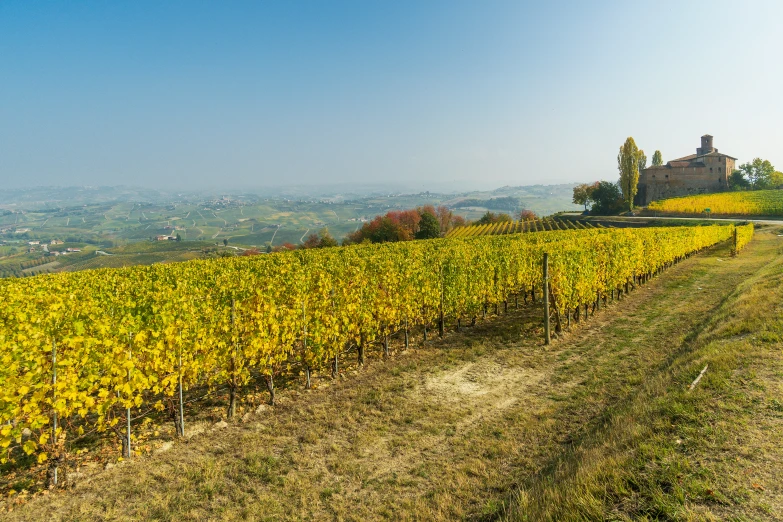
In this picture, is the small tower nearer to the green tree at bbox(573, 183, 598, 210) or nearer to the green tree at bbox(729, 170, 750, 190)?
the green tree at bbox(729, 170, 750, 190)

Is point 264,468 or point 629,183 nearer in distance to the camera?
point 264,468

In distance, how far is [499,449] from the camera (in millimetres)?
6809

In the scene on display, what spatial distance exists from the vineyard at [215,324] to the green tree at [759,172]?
13051cm

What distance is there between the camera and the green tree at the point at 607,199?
323 feet

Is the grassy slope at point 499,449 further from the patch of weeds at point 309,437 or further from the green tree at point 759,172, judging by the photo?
the green tree at point 759,172

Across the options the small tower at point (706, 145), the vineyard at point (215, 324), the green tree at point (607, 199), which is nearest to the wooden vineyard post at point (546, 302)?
the vineyard at point (215, 324)

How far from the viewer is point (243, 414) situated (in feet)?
27.5

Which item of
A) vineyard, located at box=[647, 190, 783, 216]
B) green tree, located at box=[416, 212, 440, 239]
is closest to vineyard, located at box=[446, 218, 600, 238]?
green tree, located at box=[416, 212, 440, 239]

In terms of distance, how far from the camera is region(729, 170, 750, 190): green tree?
352 feet

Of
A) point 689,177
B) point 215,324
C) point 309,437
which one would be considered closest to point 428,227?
point 215,324

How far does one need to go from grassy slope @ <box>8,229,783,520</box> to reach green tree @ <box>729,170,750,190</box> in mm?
134437

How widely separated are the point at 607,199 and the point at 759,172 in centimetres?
5285

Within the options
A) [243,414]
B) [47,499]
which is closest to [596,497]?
[243,414]

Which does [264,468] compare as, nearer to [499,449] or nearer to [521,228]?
[499,449]
